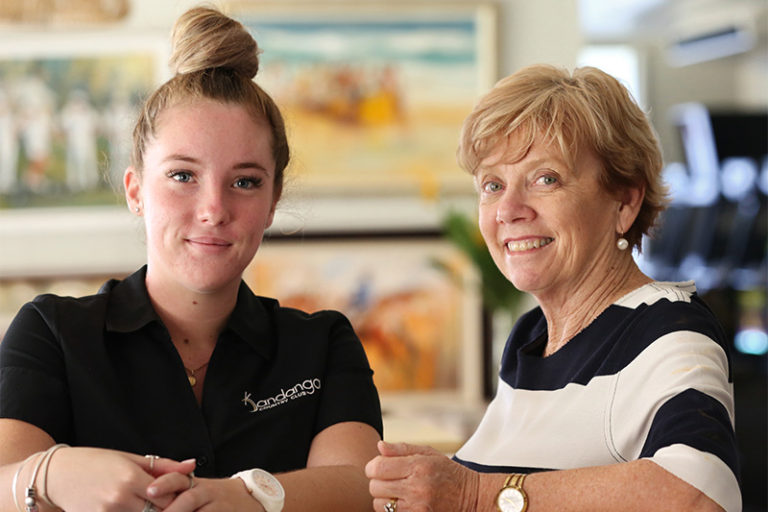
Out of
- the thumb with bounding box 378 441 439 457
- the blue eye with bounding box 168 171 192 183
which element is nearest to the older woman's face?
the thumb with bounding box 378 441 439 457

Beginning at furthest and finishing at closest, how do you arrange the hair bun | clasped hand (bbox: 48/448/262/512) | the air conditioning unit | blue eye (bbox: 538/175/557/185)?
the air conditioning unit → blue eye (bbox: 538/175/557/185) → the hair bun → clasped hand (bbox: 48/448/262/512)

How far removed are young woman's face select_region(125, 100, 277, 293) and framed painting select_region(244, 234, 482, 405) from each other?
2748mm

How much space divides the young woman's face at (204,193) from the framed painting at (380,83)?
2.78 meters

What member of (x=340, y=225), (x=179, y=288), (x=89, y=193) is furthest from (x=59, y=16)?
(x=179, y=288)

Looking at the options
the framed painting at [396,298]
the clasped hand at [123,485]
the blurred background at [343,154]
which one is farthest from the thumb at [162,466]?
the framed painting at [396,298]

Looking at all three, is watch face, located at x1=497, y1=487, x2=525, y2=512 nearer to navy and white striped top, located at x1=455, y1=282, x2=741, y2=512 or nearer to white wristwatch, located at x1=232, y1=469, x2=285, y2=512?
navy and white striped top, located at x1=455, y1=282, x2=741, y2=512

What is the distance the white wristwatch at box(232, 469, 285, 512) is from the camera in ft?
4.15

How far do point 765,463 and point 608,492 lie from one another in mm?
4902

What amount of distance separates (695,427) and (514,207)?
0.52 meters

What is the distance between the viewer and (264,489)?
127 cm

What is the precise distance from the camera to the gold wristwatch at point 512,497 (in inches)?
52.9

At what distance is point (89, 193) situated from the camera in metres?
4.19

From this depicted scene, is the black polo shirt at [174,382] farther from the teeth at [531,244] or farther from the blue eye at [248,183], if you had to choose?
the teeth at [531,244]

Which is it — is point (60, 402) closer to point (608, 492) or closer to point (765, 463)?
point (608, 492)
